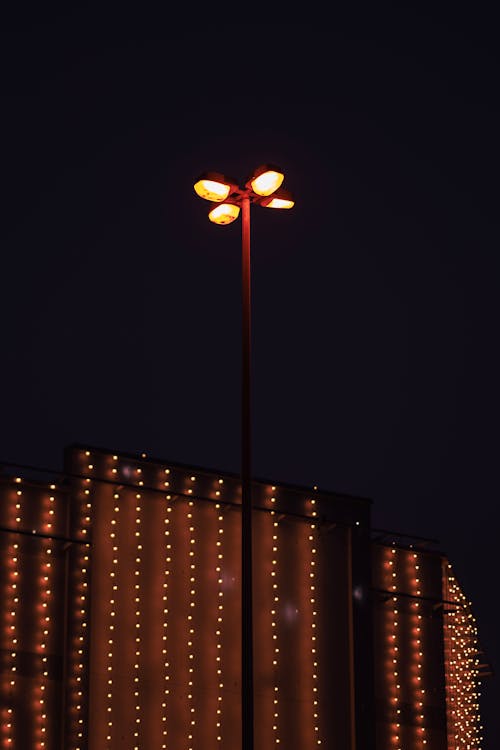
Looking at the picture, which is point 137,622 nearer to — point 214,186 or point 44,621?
point 44,621

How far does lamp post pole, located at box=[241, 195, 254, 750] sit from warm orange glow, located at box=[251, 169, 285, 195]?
296 millimetres

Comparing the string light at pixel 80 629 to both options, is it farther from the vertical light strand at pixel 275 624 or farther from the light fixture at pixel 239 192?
the light fixture at pixel 239 192

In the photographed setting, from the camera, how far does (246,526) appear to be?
50.4ft

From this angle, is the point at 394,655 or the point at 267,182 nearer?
the point at 267,182

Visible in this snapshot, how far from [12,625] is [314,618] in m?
5.64

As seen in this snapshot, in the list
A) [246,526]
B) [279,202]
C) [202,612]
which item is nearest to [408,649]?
[202,612]

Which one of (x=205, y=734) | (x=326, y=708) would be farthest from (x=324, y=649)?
(x=205, y=734)

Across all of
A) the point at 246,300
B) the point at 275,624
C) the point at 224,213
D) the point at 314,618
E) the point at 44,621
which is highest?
the point at 224,213

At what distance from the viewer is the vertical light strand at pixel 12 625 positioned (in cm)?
1931

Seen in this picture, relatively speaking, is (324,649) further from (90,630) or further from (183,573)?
(90,630)

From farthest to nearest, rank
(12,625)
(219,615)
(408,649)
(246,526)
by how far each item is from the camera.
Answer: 1. (408,649)
2. (219,615)
3. (12,625)
4. (246,526)

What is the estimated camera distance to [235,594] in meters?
22.1

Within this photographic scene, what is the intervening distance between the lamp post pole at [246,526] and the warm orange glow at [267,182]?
0.97 ft

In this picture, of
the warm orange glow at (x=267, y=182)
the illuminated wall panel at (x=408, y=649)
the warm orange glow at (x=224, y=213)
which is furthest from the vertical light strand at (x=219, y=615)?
the warm orange glow at (x=267, y=182)
